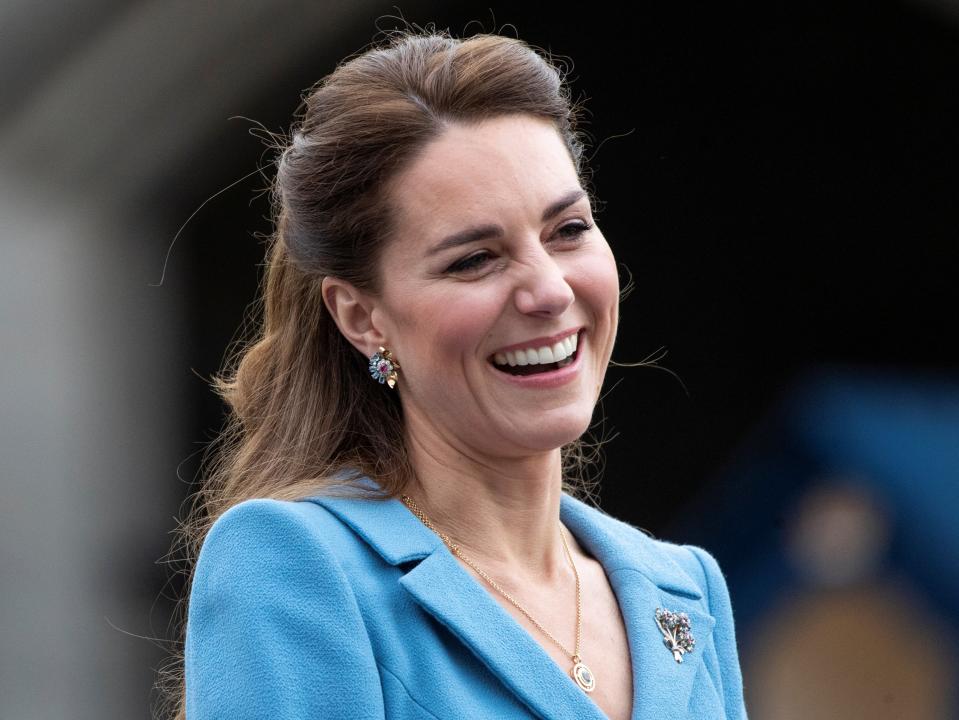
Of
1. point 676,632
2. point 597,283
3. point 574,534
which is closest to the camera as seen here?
point 597,283

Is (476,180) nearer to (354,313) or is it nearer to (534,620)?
(354,313)

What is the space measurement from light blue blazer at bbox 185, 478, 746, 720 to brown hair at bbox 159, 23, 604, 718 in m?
0.16

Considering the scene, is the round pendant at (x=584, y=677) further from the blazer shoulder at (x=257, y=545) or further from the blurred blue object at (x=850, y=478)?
the blurred blue object at (x=850, y=478)

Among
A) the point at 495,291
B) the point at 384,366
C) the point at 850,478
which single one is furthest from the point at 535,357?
the point at 850,478

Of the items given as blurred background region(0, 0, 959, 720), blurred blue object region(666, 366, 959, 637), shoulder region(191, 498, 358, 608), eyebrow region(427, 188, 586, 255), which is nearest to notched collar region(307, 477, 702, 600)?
shoulder region(191, 498, 358, 608)

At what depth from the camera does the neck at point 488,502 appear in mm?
2082

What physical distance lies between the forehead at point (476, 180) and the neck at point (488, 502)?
35 cm

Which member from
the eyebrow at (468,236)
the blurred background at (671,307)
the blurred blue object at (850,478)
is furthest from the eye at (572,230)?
the blurred blue object at (850,478)

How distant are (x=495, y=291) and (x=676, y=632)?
2.02 ft

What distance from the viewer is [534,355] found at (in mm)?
1992

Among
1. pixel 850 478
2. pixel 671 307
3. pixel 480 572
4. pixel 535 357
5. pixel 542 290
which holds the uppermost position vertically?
pixel 542 290

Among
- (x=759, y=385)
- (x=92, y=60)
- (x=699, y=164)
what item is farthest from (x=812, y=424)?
(x=92, y=60)

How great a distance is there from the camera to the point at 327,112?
211 cm

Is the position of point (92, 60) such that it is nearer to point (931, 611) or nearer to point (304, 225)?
point (304, 225)
